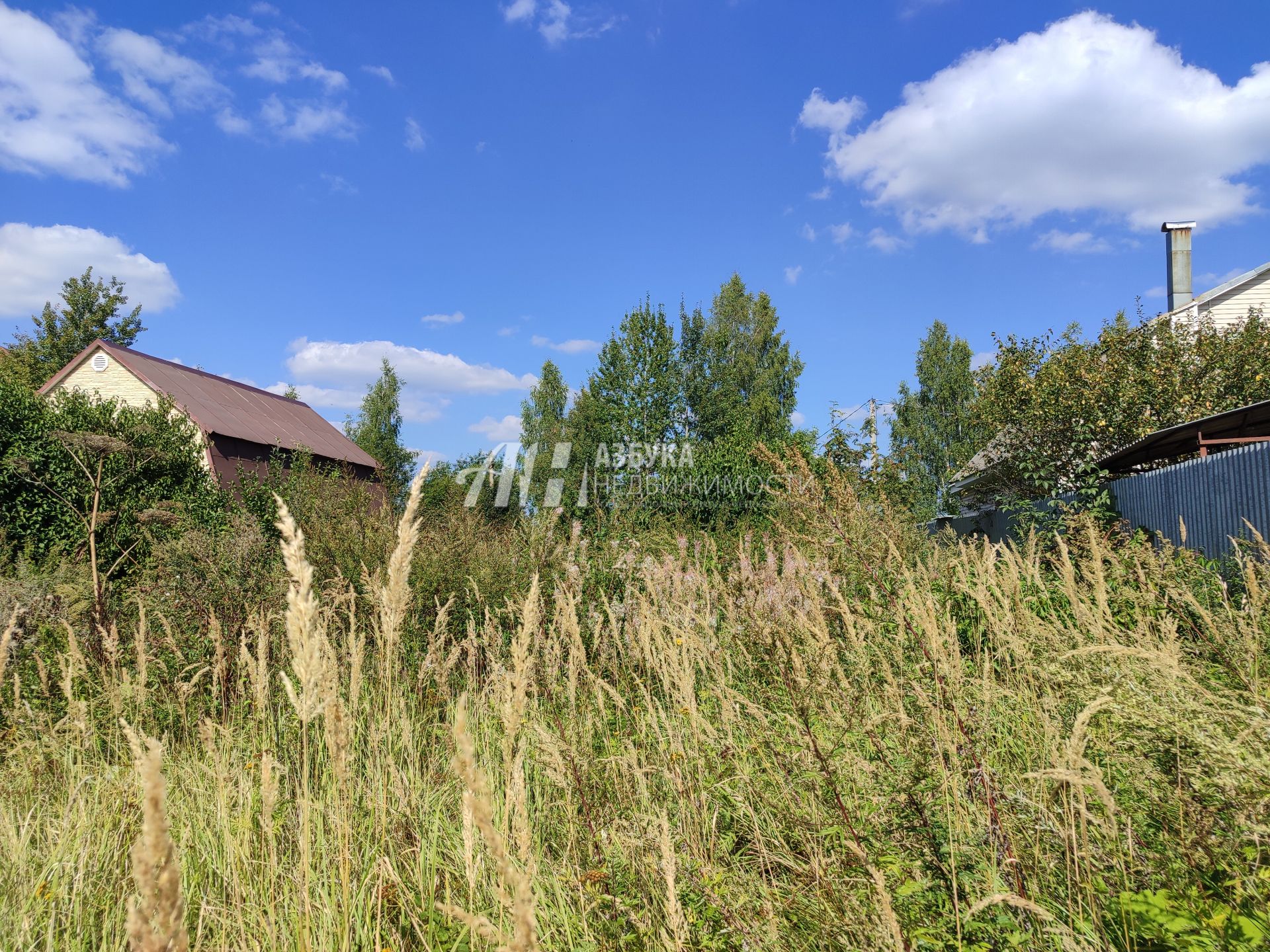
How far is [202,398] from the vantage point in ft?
66.5

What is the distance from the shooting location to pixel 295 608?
132 cm

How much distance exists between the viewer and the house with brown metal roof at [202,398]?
1852 centimetres

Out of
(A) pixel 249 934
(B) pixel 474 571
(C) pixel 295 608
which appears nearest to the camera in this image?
(C) pixel 295 608

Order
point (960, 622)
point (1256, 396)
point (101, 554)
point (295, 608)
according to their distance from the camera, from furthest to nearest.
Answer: point (1256, 396) < point (101, 554) < point (960, 622) < point (295, 608)

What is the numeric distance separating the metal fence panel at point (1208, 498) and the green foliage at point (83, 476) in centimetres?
1327

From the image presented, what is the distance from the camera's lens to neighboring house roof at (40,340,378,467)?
18938mm

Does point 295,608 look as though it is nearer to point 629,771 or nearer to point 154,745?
point 154,745

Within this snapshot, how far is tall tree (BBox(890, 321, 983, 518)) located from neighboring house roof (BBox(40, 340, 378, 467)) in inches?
942

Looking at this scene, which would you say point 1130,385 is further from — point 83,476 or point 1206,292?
point 83,476

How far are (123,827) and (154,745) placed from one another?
2.04m

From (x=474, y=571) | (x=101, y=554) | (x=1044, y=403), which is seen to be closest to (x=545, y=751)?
(x=474, y=571)

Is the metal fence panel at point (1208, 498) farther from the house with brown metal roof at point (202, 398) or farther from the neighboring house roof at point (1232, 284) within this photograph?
the house with brown metal roof at point (202, 398)

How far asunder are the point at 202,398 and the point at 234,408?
1275 millimetres

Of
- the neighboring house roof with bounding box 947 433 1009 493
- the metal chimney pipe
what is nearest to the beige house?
the metal chimney pipe
